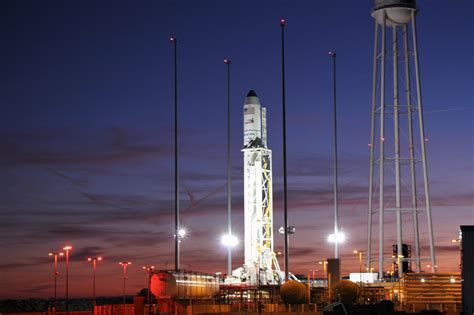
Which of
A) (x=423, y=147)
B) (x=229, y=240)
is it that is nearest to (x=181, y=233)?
(x=229, y=240)

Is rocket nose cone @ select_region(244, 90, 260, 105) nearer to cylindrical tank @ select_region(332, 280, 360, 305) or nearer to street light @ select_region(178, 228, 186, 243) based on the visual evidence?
street light @ select_region(178, 228, 186, 243)

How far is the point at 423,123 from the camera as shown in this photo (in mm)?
92562

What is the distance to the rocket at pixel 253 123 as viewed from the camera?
118438 millimetres

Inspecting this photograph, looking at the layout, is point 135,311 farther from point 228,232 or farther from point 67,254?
point 228,232

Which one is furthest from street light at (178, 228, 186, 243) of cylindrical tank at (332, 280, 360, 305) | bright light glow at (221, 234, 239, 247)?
cylindrical tank at (332, 280, 360, 305)

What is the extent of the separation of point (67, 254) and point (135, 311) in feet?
60.8

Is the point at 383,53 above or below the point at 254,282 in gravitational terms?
Answer: above

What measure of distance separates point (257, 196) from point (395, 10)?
33.4 meters

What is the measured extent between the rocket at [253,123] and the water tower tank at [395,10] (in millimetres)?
27045

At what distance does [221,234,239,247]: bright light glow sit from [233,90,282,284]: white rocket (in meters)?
3.33

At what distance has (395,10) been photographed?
314 feet

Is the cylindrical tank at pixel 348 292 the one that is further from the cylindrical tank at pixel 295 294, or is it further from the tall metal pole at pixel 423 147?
the tall metal pole at pixel 423 147

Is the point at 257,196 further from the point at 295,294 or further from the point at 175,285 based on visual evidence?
the point at 175,285

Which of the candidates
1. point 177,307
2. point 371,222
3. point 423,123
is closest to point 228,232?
point 371,222
